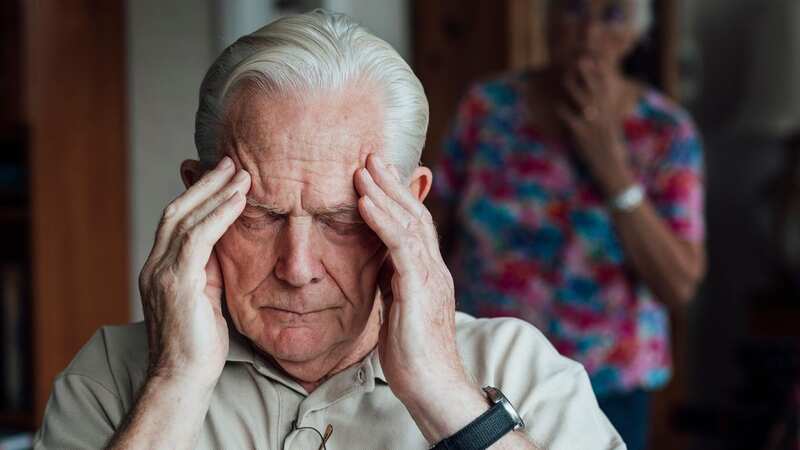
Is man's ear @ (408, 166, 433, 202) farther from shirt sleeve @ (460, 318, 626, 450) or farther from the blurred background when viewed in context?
the blurred background

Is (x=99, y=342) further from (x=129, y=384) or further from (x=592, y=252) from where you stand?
(x=592, y=252)

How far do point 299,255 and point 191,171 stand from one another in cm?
24

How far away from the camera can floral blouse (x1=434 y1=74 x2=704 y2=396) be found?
7.78 ft

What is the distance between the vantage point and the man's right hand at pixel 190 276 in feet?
4.59

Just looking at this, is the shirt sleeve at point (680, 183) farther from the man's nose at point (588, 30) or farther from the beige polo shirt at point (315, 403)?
the beige polo shirt at point (315, 403)

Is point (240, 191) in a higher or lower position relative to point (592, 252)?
higher

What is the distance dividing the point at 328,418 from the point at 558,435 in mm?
306

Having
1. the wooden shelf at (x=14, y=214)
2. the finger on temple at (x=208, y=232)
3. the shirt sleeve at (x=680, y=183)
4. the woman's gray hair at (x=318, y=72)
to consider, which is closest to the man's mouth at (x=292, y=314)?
the finger on temple at (x=208, y=232)

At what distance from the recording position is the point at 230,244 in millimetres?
1461

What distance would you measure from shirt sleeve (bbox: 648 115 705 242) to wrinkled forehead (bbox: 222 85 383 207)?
1119 mm

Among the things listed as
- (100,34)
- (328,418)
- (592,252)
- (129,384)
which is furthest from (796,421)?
(100,34)

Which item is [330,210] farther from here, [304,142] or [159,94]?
[159,94]

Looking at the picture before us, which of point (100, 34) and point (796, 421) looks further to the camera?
point (100, 34)

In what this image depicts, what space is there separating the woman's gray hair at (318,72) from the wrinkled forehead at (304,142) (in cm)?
2
